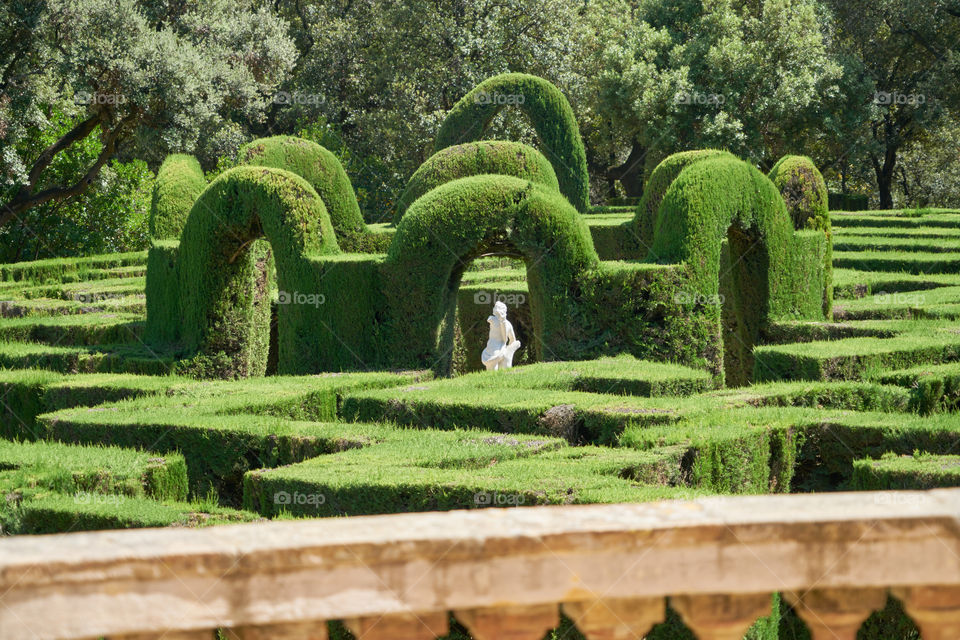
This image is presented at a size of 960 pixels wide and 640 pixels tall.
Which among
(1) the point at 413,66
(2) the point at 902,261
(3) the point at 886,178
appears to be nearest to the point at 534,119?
(2) the point at 902,261

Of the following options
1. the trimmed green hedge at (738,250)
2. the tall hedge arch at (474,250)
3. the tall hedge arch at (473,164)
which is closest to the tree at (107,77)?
the tall hedge arch at (473,164)

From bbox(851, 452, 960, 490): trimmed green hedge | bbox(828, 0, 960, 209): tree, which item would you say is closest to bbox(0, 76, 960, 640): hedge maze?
bbox(851, 452, 960, 490): trimmed green hedge

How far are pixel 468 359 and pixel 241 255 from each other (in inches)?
188

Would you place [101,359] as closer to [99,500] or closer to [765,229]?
[99,500]

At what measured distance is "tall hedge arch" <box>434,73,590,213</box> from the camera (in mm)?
23500

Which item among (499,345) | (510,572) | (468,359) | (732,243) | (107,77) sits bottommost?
(468,359)

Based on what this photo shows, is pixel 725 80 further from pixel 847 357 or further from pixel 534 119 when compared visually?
pixel 847 357

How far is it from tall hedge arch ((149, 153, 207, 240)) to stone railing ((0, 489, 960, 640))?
1733 centimetres

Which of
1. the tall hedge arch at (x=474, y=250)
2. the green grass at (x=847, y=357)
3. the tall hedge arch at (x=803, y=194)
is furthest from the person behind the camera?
the tall hedge arch at (x=803, y=194)

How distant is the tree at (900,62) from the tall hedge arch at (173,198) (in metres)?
26.2

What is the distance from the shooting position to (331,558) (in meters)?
2.73

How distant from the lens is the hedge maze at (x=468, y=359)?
8.59 metres

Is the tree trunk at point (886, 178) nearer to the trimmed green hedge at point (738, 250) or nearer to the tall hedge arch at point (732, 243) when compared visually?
the trimmed green hedge at point (738, 250)

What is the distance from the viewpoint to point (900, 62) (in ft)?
137
